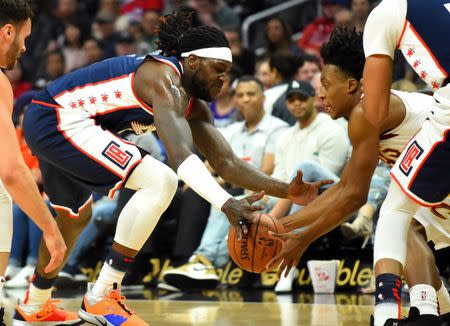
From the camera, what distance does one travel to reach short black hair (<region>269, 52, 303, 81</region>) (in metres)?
9.17

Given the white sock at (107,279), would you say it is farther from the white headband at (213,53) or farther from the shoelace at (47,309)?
the white headband at (213,53)

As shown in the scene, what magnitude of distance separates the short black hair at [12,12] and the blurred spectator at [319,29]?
6.40 meters

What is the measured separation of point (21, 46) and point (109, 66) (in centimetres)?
102

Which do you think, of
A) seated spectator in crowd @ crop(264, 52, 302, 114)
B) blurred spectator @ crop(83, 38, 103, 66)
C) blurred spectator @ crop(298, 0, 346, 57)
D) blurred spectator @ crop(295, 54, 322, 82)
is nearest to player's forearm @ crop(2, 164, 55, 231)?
seated spectator in crowd @ crop(264, 52, 302, 114)

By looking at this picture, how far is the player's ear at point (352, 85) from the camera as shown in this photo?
15.4 feet

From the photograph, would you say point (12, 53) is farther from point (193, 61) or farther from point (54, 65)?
point (54, 65)

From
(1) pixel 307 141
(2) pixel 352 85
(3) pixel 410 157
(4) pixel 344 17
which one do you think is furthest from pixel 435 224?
(4) pixel 344 17

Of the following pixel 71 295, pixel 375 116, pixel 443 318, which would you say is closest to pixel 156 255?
pixel 71 295

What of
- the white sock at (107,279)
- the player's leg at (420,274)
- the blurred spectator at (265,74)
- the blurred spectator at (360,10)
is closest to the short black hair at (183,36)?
the white sock at (107,279)

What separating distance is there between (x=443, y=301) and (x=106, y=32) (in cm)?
878

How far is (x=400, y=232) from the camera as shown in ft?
13.7

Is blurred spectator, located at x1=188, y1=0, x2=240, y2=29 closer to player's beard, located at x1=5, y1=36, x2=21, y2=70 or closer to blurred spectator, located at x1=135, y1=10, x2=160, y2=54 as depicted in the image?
blurred spectator, located at x1=135, y1=10, x2=160, y2=54

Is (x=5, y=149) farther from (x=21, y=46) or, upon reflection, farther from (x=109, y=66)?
(x=109, y=66)

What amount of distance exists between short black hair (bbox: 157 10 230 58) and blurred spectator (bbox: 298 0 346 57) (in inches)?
200
